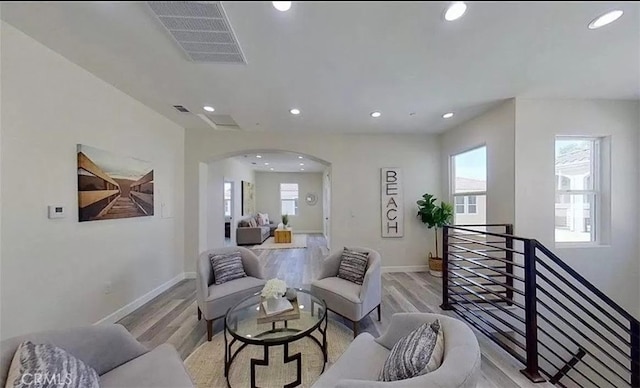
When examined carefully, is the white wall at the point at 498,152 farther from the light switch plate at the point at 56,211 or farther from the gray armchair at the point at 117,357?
the light switch plate at the point at 56,211

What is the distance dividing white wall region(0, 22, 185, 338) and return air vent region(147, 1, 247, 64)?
1.19 meters

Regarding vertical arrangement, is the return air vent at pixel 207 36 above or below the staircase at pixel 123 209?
above

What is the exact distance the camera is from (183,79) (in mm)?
2852

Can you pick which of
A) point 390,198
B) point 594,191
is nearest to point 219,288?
point 390,198

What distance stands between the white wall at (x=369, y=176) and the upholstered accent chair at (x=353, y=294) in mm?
2043

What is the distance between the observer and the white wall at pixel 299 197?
38.5 ft

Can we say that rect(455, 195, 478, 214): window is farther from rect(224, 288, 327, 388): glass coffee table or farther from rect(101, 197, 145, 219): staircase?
rect(101, 197, 145, 219): staircase

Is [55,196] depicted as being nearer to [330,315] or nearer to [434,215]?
[330,315]

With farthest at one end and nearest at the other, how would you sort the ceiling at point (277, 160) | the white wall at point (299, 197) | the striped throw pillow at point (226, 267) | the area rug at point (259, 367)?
1. the white wall at point (299, 197)
2. the ceiling at point (277, 160)
3. the striped throw pillow at point (226, 267)
4. the area rug at point (259, 367)

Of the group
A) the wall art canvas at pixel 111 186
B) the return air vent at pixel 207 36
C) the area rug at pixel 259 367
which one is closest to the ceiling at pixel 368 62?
the return air vent at pixel 207 36

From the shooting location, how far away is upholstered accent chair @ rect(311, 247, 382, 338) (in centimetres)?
285

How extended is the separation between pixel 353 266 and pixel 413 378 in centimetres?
211

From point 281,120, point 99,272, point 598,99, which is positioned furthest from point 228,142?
point 598,99

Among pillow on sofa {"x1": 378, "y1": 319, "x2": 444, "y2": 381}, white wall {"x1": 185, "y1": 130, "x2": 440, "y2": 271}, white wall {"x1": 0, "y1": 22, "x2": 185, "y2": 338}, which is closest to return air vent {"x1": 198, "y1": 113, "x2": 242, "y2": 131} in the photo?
white wall {"x1": 185, "y1": 130, "x2": 440, "y2": 271}
